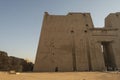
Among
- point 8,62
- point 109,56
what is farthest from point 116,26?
point 8,62

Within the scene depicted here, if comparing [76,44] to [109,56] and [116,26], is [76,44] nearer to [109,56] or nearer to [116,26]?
[109,56]

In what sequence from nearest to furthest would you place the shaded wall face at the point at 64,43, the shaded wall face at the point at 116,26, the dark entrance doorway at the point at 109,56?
1. the shaded wall face at the point at 64,43
2. the shaded wall face at the point at 116,26
3. the dark entrance doorway at the point at 109,56

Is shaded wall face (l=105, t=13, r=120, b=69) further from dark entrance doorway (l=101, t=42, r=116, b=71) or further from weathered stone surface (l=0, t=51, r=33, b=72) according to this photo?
weathered stone surface (l=0, t=51, r=33, b=72)

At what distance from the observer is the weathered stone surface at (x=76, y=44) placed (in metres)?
24.7

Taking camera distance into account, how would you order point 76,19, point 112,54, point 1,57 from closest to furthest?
point 1,57 < point 112,54 < point 76,19

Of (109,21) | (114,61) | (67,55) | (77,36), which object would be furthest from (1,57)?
(109,21)

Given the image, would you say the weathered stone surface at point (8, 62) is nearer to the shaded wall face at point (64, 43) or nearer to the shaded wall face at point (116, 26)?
the shaded wall face at point (64, 43)

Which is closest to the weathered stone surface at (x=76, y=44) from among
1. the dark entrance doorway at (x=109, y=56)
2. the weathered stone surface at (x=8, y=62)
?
the dark entrance doorway at (x=109, y=56)

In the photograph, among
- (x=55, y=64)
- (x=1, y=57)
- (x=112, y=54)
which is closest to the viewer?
(x=1, y=57)

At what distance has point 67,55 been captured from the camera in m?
25.3

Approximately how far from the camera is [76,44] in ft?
86.8

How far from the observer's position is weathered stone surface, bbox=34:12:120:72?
24.7 metres

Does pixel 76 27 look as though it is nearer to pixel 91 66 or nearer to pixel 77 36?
pixel 77 36

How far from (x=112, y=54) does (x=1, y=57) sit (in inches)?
715
